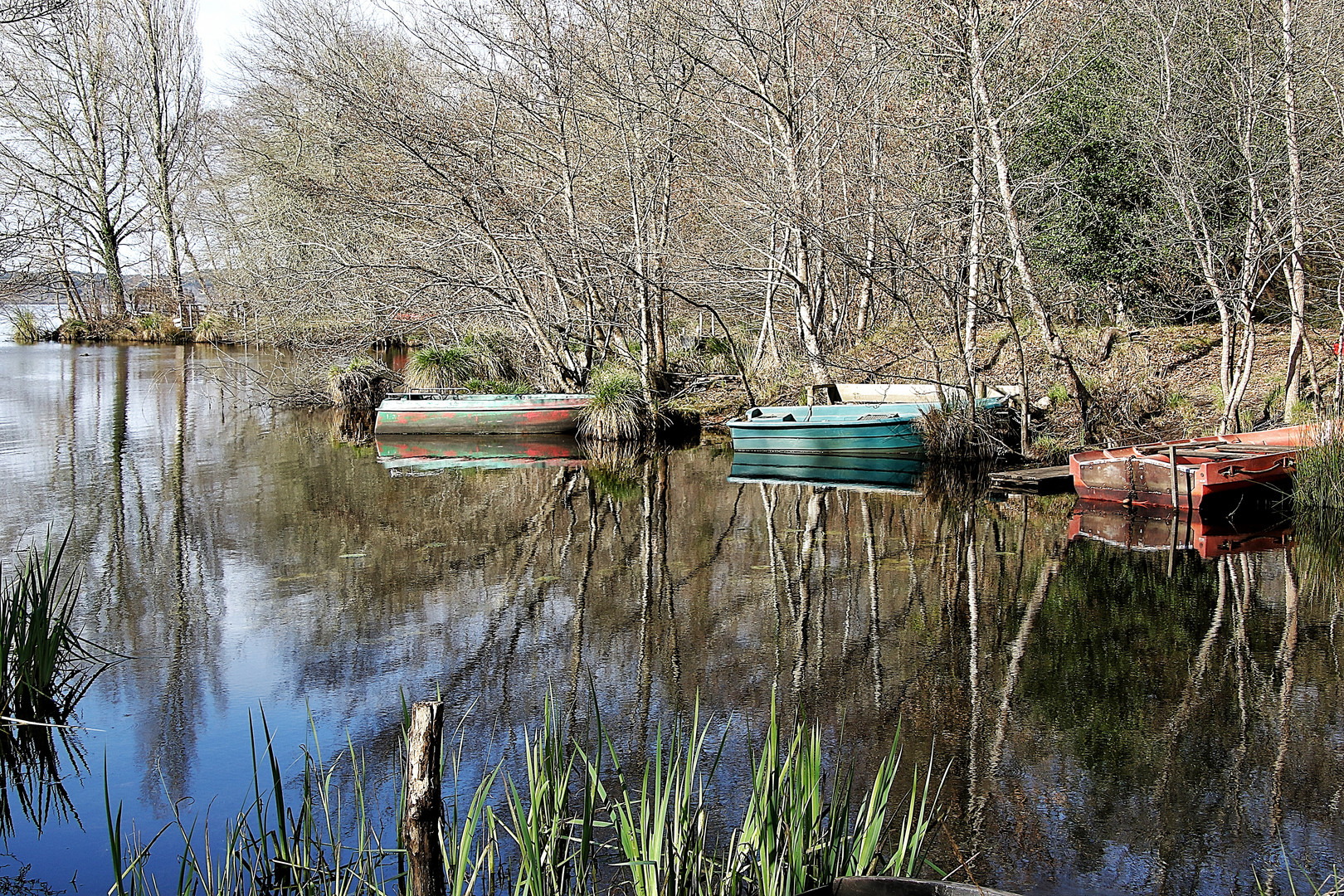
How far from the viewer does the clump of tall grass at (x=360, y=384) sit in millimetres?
22672

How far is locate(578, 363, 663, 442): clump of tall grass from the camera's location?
1858cm

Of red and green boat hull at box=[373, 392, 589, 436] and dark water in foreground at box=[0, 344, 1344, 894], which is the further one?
red and green boat hull at box=[373, 392, 589, 436]

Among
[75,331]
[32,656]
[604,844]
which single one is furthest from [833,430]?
[75,331]

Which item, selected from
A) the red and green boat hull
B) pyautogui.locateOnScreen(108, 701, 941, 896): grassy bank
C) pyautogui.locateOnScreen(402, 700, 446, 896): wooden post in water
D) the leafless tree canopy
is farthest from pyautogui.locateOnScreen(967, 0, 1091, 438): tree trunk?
pyautogui.locateOnScreen(402, 700, 446, 896): wooden post in water

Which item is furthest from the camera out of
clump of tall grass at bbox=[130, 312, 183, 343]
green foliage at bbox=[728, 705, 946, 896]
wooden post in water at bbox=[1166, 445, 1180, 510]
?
clump of tall grass at bbox=[130, 312, 183, 343]

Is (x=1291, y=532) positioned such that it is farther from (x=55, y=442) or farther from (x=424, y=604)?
(x=55, y=442)

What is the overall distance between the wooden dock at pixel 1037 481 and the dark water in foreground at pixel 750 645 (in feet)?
2.94

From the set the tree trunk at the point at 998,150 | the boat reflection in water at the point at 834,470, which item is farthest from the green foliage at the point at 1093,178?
the boat reflection in water at the point at 834,470

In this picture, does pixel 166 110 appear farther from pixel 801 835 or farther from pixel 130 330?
pixel 801 835

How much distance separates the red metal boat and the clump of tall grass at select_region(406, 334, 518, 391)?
1208 centimetres

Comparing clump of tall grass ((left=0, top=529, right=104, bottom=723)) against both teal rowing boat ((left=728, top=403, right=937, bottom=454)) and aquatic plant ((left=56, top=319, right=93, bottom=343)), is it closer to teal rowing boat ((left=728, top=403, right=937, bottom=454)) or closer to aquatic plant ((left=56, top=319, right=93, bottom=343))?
teal rowing boat ((left=728, top=403, right=937, bottom=454))

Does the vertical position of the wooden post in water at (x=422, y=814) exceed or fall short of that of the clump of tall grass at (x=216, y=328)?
it falls short

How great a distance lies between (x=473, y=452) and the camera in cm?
1811

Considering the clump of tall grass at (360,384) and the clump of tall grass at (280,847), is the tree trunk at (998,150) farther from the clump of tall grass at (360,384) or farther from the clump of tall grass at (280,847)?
the clump of tall grass at (360,384)
